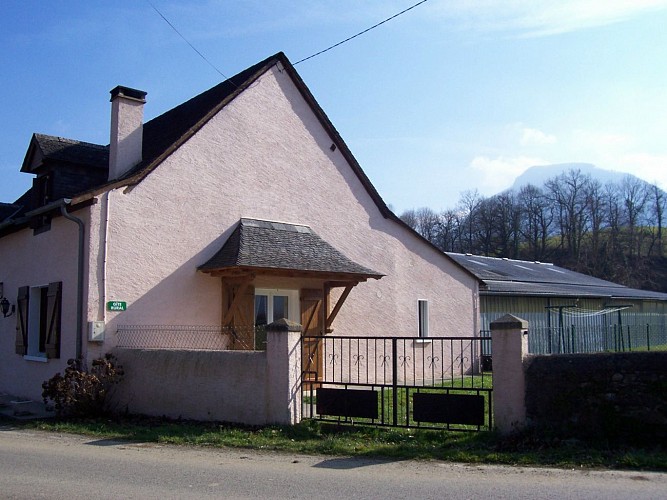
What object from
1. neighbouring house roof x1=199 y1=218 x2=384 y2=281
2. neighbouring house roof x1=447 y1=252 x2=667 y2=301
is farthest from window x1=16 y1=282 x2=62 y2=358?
neighbouring house roof x1=447 y1=252 x2=667 y2=301

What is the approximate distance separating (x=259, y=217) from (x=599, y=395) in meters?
9.41

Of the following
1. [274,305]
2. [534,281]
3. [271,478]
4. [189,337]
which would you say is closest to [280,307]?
[274,305]

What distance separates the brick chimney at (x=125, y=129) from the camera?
1505 cm

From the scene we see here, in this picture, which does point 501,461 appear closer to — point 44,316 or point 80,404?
point 80,404

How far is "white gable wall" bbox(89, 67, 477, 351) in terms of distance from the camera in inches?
557

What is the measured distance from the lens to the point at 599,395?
9125 millimetres

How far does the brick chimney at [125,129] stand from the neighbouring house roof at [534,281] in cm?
1512

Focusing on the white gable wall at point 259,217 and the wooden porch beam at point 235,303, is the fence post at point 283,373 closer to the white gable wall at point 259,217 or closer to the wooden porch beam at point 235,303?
the wooden porch beam at point 235,303

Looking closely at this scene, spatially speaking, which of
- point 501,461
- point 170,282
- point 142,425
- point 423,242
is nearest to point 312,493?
point 501,461

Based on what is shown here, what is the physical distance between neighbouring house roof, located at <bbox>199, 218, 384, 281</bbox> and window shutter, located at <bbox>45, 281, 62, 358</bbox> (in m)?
3.00

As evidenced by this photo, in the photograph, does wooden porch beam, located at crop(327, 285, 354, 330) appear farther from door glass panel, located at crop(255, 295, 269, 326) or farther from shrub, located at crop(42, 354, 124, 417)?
shrub, located at crop(42, 354, 124, 417)

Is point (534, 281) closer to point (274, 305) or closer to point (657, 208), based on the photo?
point (274, 305)

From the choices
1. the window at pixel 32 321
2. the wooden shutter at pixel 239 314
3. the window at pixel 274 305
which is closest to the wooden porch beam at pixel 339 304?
the window at pixel 274 305

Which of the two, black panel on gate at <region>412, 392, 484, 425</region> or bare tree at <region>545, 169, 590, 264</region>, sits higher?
bare tree at <region>545, 169, 590, 264</region>
